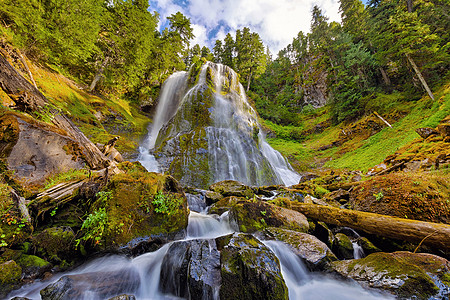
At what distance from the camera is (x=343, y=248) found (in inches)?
142

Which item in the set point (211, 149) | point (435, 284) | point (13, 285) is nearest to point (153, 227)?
point (13, 285)

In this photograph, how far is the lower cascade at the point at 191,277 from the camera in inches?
92.9

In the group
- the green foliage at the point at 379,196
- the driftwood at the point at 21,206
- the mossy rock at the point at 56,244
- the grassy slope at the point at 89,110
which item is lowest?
the green foliage at the point at 379,196

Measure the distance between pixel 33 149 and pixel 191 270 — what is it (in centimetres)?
444

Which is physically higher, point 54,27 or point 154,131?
point 54,27

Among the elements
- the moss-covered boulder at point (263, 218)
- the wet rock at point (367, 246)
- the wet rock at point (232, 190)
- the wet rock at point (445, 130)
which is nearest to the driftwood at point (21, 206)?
the moss-covered boulder at point (263, 218)

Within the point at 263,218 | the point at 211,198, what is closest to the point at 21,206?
the point at 263,218

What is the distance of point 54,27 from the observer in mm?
10609

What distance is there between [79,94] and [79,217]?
1504 cm

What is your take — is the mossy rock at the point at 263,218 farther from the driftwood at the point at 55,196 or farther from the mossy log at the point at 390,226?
the driftwood at the point at 55,196

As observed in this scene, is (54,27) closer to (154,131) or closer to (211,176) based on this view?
(154,131)

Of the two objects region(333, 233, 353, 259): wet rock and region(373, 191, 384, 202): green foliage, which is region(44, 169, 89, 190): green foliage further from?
region(373, 191, 384, 202): green foliage

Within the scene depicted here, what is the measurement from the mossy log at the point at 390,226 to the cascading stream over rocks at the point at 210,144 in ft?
22.8

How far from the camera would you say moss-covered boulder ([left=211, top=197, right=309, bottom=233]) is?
4.35 meters
